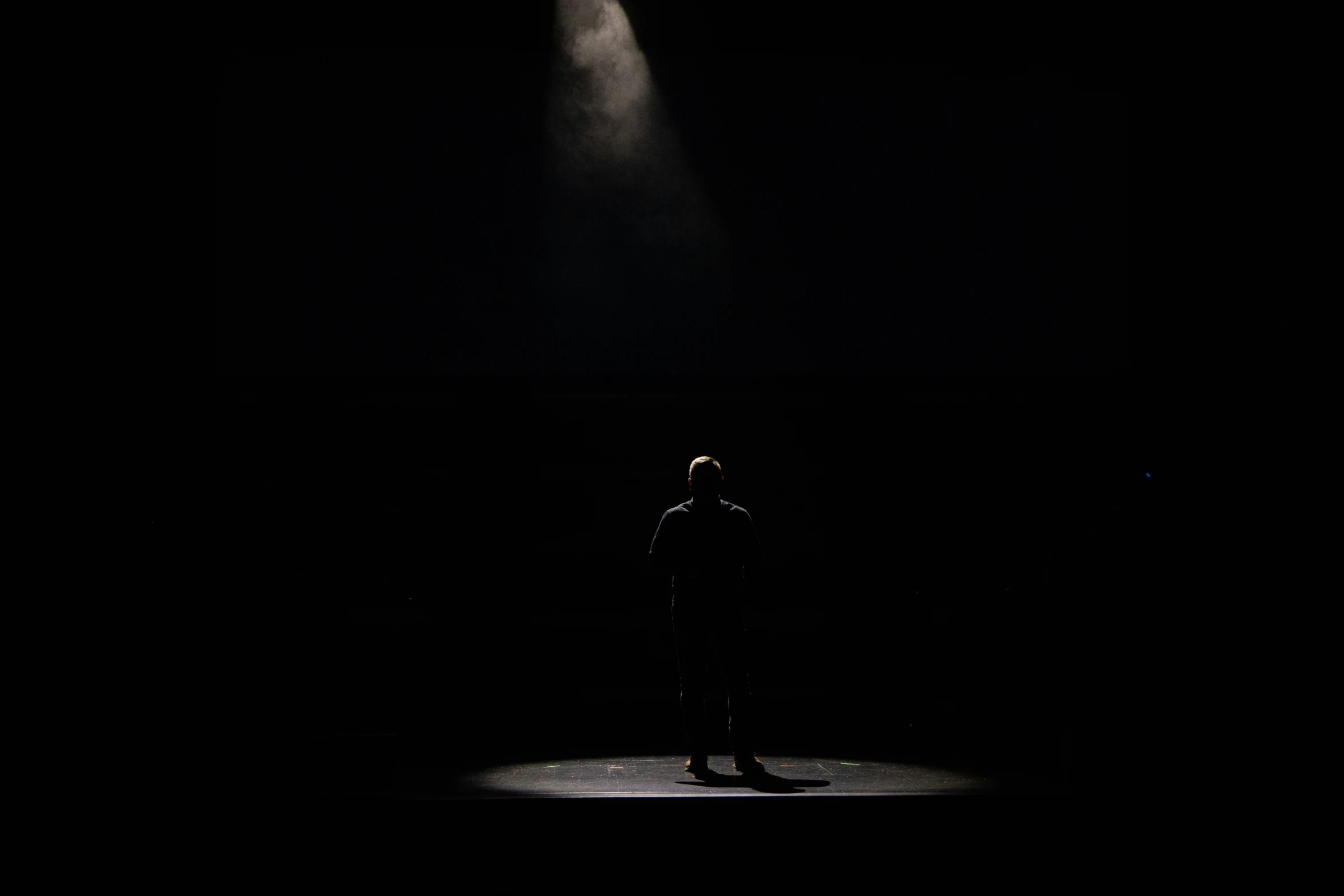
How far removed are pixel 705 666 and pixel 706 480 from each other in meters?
0.82

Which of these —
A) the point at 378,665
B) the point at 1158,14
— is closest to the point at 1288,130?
the point at 1158,14

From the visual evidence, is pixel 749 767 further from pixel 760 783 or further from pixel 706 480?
pixel 706 480

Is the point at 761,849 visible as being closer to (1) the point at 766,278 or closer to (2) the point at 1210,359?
(1) the point at 766,278

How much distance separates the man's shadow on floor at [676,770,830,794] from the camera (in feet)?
12.5

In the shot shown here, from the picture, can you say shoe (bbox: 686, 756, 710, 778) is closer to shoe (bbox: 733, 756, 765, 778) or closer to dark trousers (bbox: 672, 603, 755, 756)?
dark trousers (bbox: 672, 603, 755, 756)

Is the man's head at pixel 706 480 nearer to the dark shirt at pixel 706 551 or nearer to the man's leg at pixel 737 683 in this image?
the dark shirt at pixel 706 551

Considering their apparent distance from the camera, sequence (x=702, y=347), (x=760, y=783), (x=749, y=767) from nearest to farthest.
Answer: (x=760, y=783) → (x=749, y=767) → (x=702, y=347)

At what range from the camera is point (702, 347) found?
Result: 588 cm

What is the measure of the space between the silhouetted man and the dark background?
1.63 meters

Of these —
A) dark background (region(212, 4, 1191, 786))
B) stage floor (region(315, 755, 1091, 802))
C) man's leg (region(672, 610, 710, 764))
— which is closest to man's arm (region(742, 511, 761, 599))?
man's leg (region(672, 610, 710, 764))

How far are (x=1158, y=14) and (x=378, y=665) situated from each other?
6.40m

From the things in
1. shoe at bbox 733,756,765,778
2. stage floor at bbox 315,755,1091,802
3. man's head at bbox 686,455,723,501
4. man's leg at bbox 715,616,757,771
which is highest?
man's head at bbox 686,455,723,501

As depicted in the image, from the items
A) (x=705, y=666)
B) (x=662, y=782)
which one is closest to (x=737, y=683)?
(x=705, y=666)

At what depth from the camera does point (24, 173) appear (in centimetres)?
567
